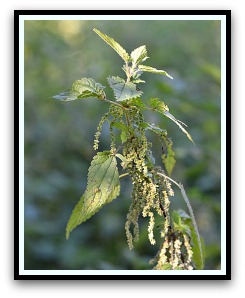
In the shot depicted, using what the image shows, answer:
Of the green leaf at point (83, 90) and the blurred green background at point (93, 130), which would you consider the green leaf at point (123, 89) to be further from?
the blurred green background at point (93, 130)

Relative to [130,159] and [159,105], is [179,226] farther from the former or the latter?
[159,105]

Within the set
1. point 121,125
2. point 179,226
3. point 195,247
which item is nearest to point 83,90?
point 121,125

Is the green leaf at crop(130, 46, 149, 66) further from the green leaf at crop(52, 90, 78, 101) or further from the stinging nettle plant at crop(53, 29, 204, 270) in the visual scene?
the green leaf at crop(52, 90, 78, 101)

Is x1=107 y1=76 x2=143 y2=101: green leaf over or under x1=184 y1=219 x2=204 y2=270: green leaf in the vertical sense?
over

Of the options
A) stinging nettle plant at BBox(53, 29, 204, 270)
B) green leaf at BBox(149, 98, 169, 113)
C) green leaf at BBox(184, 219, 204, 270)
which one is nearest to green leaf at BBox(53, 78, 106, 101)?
stinging nettle plant at BBox(53, 29, 204, 270)
